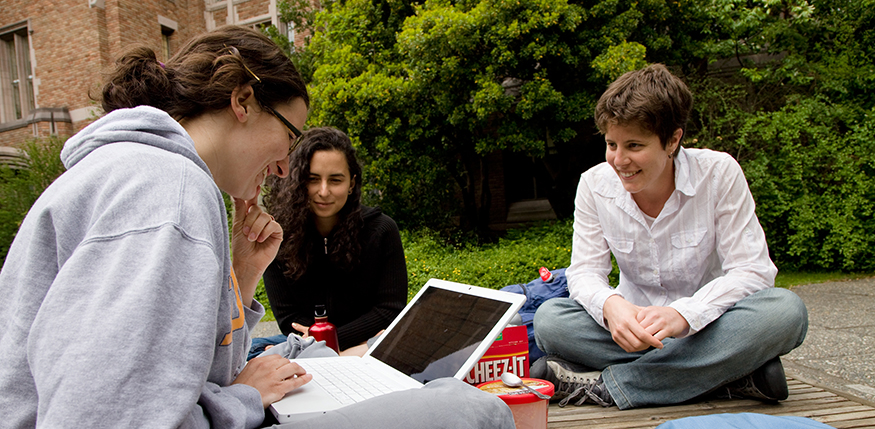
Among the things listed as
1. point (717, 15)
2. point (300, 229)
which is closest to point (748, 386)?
point (300, 229)

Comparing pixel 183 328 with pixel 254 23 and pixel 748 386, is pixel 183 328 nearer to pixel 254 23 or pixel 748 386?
pixel 748 386

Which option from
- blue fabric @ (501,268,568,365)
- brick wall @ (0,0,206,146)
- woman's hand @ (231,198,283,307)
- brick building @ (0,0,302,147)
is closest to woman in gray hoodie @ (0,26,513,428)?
woman's hand @ (231,198,283,307)

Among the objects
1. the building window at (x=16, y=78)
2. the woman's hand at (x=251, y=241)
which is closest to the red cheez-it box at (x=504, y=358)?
the woman's hand at (x=251, y=241)

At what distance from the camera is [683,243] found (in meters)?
2.41

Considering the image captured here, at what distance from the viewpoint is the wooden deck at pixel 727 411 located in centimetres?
192

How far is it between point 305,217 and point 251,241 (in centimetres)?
102

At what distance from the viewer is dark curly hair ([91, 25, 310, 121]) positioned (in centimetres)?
121

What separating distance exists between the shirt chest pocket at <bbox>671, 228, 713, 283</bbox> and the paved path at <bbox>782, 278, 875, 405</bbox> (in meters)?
0.75

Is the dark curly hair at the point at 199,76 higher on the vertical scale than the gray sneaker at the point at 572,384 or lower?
higher

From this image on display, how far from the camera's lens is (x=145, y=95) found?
48.7 inches

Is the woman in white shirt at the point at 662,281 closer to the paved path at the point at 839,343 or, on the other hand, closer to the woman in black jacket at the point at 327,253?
the paved path at the point at 839,343

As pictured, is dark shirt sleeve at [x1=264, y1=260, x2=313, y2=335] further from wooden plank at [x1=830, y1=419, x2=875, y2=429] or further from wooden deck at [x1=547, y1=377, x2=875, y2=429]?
wooden plank at [x1=830, y1=419, x2=875, y2=429]

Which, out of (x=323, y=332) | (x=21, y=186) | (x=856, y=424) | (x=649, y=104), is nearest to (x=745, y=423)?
(x=856, y=424)

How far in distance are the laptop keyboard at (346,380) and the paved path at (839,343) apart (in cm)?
211
